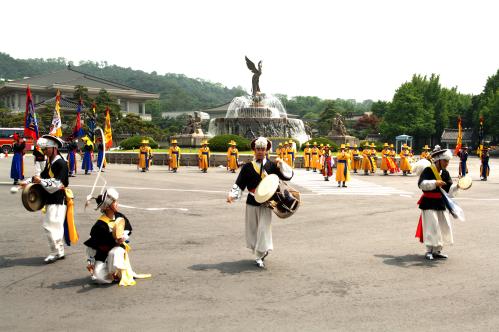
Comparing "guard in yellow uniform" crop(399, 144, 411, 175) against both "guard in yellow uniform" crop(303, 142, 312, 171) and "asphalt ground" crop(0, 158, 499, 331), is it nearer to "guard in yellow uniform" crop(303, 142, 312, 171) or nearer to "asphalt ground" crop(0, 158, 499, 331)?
"guard in yellow uniform" crop(303, 142, 312, 171)

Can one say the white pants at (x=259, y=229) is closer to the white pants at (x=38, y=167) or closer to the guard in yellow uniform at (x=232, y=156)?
the white pants at (x=38, y=167)

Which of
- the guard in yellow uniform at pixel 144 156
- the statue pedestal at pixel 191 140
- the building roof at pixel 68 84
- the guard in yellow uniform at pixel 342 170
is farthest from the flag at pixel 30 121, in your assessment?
the building roof at pixel 68 84

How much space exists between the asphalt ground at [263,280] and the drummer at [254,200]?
0.31m

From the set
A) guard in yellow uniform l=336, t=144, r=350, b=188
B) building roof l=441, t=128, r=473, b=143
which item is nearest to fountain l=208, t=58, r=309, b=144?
guard in yellow uniform l=336, t=144, r=350, b=188

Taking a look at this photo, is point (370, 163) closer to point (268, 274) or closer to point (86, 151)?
point (86, 151)

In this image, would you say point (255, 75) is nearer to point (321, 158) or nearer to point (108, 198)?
point (321, 158)

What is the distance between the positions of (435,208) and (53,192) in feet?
18.1

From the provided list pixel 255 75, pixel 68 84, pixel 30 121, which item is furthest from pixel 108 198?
pixel 68 84

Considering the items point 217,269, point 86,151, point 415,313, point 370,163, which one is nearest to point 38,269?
point 217,269

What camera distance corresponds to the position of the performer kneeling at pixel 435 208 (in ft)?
25.8

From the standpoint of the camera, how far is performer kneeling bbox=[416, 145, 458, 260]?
7.86 m

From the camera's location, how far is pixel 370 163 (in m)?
28.5

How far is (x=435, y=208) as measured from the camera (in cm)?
796

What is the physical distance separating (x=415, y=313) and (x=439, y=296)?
0.75m
